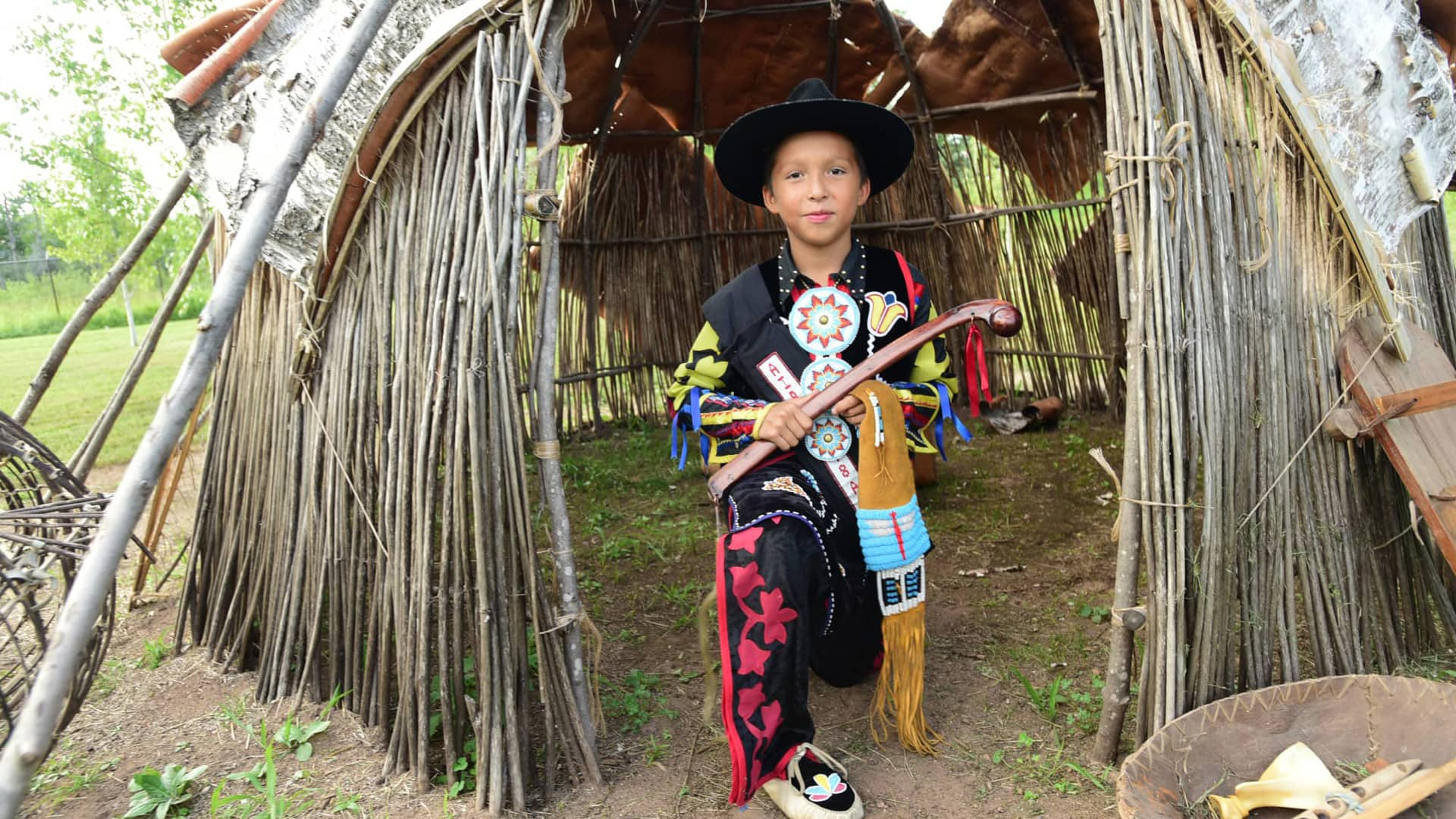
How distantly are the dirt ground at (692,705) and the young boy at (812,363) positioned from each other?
10.5 inches

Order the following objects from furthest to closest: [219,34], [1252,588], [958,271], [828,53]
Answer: [958,271], [828,53], [219,34], [1252,588]

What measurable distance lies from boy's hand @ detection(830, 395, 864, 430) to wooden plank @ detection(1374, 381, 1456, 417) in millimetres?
1200

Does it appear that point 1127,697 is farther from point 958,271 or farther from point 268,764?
point 958,271

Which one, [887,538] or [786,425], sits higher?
[786,425]

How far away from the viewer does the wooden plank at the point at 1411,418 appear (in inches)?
80.7

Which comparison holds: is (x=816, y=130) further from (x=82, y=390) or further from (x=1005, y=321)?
(x=82, y=390)

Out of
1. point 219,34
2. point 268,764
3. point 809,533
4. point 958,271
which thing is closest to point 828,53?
point 958,271

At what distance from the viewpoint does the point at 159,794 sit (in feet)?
7.59

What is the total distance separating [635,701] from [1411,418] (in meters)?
2.19

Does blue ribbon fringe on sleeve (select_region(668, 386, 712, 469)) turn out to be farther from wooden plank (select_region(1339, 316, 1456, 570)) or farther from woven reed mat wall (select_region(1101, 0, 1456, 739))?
wooden plank (select_region(1339, 316, 1456, 570))

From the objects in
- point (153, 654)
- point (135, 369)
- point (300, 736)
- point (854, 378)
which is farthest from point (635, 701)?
point (135, 369)

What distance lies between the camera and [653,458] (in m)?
5.55

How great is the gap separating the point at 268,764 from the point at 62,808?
573mm

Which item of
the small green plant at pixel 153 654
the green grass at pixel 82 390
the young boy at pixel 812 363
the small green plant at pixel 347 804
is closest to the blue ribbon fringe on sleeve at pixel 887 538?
the young boy at pixel 812 363
